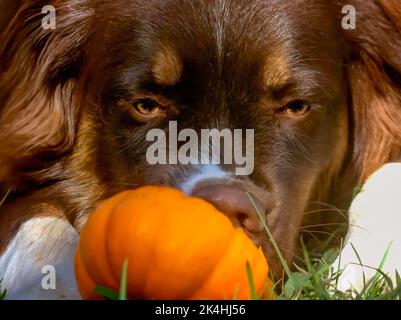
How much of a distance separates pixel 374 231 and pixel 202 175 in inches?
33.0

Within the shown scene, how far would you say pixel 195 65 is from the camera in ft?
10.8

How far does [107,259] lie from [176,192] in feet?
1.00

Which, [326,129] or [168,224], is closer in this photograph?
[168,224]

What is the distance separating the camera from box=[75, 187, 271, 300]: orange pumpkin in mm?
2422

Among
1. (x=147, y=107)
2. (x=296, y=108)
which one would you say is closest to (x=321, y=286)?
(x=296, y=108)

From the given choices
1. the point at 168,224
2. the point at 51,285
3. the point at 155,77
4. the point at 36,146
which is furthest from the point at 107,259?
the point at 36,146

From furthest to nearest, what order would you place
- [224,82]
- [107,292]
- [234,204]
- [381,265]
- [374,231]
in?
[374,231]
[224,82]
[381,265]
[234,204]
[107,292]

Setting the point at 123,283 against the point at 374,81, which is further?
the point at 374,81

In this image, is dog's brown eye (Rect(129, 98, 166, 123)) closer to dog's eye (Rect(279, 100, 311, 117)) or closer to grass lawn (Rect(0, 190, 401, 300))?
dog's eye (Rect(279, 100, 311, 117))

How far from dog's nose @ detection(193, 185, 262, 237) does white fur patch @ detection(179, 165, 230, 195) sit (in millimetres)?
104

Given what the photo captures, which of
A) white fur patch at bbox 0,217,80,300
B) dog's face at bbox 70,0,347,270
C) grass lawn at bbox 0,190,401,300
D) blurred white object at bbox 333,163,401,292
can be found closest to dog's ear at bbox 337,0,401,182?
blurred white object at bbox 333,163,401,292

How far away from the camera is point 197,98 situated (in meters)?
3.33

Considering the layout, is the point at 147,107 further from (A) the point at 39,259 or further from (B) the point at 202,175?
(A) the point at 39,259
